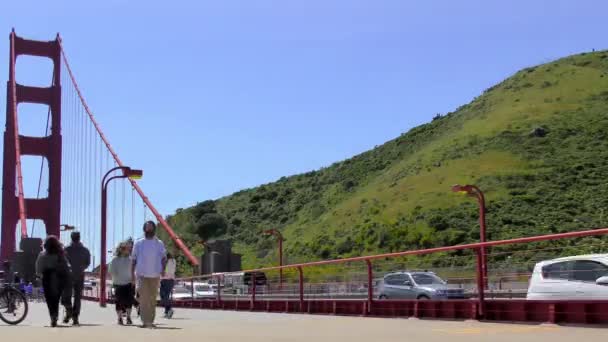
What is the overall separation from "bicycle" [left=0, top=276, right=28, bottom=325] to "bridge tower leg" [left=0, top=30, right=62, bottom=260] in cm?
3821

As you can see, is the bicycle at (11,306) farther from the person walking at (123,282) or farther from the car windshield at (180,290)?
the car windshield at (180,290)

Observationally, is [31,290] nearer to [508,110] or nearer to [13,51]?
[13,51]

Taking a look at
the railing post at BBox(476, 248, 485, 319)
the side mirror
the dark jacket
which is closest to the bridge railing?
the railing post at BBox(476, 248, 485, 319)

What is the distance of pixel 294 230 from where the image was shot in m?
99.9

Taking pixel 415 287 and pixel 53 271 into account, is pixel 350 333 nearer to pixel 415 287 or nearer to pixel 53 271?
pixel 53 271

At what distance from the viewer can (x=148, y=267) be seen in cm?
1348

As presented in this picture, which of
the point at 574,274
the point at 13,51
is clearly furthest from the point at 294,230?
the point at 574,274

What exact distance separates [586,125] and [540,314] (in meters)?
83.9

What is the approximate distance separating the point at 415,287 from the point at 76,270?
33.2 ft

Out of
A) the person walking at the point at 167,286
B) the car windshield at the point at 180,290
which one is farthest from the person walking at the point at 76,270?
the car windshield at the point at 180,290

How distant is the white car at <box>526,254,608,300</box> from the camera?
1529cm

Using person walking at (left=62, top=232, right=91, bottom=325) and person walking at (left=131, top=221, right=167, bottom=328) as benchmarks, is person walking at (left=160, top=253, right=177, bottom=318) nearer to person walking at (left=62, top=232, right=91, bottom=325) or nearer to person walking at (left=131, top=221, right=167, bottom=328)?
person walking at (left=62, top=232, right=91, bottom=325)

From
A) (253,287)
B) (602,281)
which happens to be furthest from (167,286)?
(602,281)

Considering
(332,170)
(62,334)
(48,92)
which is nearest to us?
(62,334)
